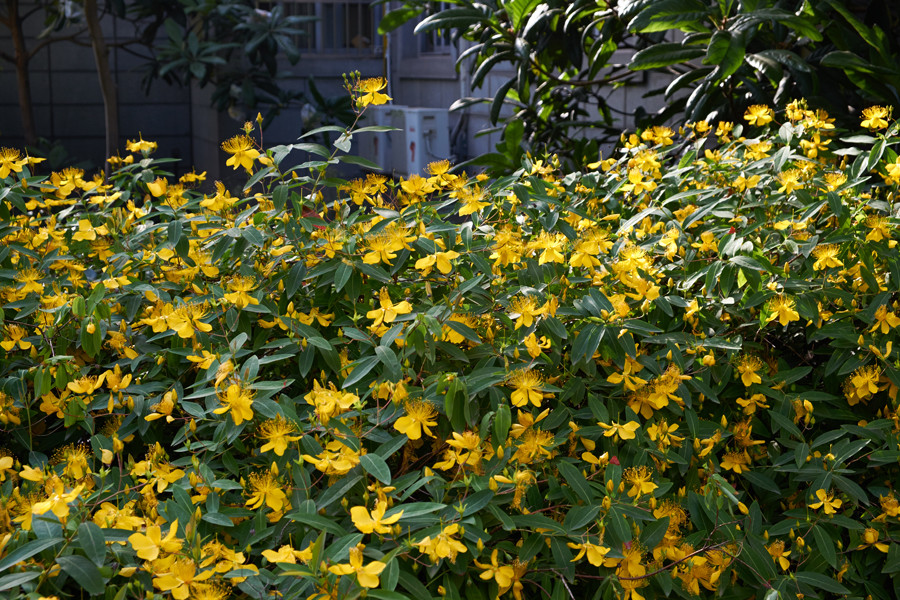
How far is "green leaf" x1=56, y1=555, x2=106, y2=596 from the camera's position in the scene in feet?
2.68

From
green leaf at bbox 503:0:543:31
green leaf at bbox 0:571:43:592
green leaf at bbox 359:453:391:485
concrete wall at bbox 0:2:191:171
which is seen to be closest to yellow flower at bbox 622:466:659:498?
green leaf at bbox 359:453:391:485

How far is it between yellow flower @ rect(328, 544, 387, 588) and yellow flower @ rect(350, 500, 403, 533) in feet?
0.12

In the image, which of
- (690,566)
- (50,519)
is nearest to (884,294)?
(690,566)

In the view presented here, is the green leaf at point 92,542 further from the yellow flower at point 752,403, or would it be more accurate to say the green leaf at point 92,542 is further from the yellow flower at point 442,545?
the yellow flower at point 752,403

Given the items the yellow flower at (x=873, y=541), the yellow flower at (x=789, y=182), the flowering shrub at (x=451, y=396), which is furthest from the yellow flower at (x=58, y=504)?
the yellow flower at (x=789, y=182)

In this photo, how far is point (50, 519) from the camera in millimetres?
858

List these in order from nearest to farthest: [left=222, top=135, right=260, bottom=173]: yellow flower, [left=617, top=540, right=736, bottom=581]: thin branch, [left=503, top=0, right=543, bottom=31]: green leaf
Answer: [left=617, top=540, right=736, bottom=581]: thin branch, [left=222, top=135, right=260, bottom=173]: yellow flower, [left=503, top=0, right=543, bottom=31]: green leaf

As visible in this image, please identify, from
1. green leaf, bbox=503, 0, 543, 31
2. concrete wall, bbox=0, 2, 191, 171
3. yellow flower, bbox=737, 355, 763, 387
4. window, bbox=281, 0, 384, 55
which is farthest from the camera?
window, bbox=281, 0, 384, 55

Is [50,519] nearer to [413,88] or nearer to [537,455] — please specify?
[537,455]

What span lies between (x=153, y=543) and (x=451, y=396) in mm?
350

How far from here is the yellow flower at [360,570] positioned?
82 cm

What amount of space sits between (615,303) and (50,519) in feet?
2.41

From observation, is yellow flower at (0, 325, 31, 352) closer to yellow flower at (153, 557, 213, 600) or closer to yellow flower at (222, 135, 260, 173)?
yellow flower at (222, 135, 260, 173)

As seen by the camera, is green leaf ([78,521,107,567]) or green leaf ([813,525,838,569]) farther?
green leaf ([813,525,838,569])
